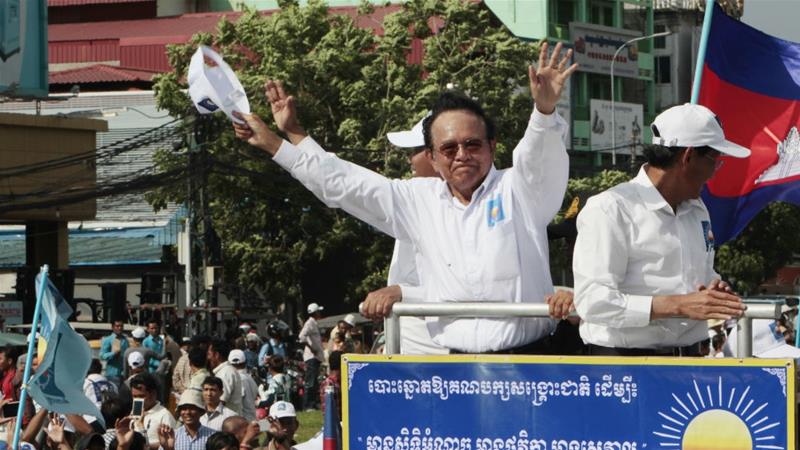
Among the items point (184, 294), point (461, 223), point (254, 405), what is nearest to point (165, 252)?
point (184, 294)

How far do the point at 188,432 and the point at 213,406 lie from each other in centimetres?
101

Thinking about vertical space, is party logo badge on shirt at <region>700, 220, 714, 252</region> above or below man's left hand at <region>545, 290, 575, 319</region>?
above

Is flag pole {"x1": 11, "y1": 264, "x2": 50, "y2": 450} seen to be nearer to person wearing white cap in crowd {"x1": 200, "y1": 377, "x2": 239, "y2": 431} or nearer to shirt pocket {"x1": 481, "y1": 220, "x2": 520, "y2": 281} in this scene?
person wearing white cap in crowd {"x1": 200, "y1": 377, "x2": 239, "y2": 431}

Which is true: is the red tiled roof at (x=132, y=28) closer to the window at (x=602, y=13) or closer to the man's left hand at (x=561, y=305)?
the window at (x=602, y=13)

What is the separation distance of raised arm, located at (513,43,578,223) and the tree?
35768 millimetres

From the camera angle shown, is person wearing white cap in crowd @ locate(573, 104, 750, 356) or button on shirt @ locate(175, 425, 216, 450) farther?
button on shirt @ locate(175, 425, 216, 450)

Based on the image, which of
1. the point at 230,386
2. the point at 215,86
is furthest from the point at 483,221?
the point at 230,386

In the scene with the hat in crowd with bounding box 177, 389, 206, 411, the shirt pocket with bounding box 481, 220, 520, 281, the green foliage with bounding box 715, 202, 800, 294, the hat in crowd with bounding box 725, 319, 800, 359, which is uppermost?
the green foliage with bounding box 715, 202, 800, 294

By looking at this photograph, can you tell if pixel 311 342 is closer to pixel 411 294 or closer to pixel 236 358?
pixel 236 358

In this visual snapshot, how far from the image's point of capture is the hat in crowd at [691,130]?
5699 mm

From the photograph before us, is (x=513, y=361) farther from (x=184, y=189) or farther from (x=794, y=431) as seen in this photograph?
(x=184, y=189)

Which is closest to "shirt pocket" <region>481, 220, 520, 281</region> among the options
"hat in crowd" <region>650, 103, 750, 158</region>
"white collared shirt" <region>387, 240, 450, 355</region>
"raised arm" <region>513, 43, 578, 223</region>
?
"raised arm" <region>513, 43, 578, 223</region>

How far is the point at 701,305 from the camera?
5438mm

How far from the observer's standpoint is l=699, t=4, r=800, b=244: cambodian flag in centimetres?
1105
